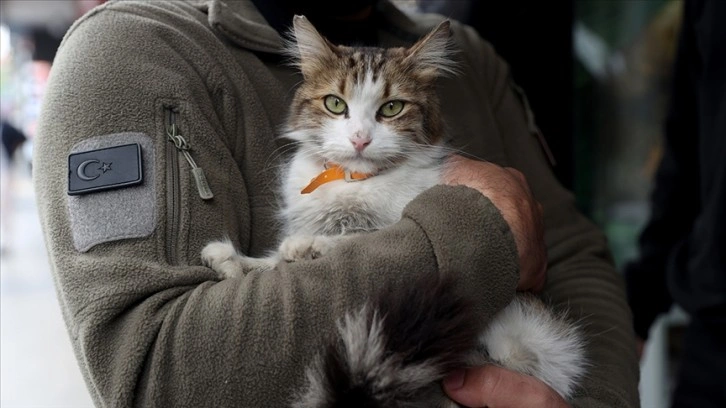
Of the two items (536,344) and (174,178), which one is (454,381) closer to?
(536,344)

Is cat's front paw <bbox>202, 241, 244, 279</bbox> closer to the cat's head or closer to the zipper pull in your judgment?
the zipper pull

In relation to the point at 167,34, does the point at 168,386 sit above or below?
below

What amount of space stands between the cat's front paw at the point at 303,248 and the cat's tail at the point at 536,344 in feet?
1.01

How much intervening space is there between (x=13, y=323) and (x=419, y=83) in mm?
982

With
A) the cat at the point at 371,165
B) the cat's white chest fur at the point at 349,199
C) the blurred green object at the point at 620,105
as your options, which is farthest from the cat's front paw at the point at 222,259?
the blurred green object at the point at 620,105

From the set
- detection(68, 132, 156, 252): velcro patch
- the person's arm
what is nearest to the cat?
detection(68, 132, 156, 252): velcro patch

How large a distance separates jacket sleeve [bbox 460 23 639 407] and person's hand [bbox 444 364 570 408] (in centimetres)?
17

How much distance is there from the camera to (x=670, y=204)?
7.70 feet

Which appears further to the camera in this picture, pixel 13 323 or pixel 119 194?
pixel 13 323

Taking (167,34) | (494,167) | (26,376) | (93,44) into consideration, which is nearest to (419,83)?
(494,167)

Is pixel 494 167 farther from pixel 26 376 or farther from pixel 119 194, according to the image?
pixel 26 376

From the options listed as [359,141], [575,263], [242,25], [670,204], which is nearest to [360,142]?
[359,141]

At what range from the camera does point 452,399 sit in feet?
3.55

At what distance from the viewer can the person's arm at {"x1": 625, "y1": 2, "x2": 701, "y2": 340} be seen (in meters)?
2.29
